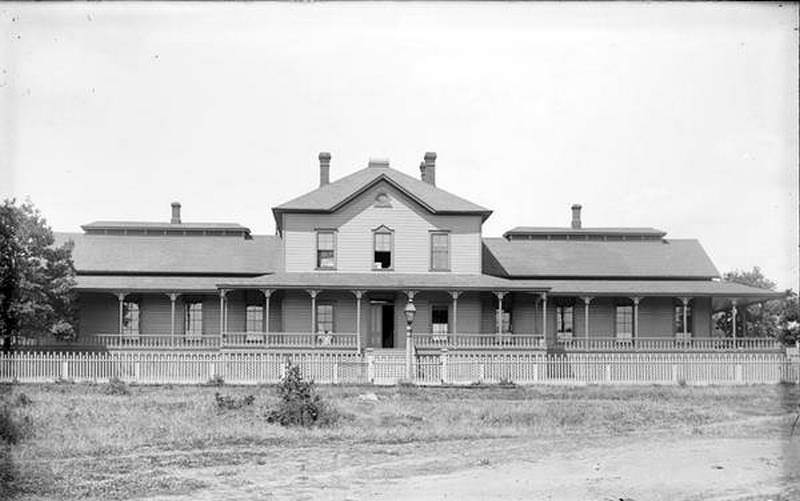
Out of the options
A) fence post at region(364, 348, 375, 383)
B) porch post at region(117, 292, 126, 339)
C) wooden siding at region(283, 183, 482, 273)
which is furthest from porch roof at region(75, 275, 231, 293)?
fence post at region(364, 348, 375, 383)

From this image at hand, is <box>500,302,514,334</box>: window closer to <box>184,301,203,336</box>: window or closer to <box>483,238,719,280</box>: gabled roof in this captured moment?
<box>483,238,719,280</box>: gabled roof

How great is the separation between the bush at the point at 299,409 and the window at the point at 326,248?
47.7 ft

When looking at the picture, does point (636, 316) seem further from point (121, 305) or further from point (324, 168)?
point (121, 305)

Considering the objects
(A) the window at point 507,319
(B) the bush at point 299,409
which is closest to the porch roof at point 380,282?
(A) the window at point 507,319

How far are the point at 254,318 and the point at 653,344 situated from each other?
17037mm

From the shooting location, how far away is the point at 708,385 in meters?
31.0

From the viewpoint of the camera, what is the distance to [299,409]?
21188 mm

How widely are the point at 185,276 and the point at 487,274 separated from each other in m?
13.4

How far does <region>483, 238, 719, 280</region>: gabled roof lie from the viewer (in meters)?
40.0

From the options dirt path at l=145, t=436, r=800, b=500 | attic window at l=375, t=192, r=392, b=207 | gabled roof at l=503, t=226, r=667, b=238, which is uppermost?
attic window at l=375, t=192, r=392, b=207

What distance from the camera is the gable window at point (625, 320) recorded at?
38.8m

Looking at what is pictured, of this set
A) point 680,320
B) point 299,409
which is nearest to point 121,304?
point 299,409

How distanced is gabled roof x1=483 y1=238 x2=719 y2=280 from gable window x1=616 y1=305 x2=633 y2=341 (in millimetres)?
1744

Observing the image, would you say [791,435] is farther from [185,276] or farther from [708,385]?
[185,276]
